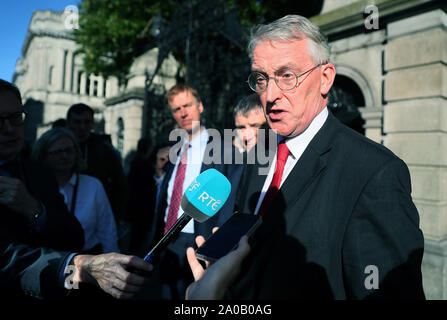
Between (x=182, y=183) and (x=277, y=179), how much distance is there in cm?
186

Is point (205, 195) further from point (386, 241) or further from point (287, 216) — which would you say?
point (386, 241)

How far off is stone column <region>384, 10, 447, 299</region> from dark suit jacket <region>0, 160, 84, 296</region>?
14.5ft

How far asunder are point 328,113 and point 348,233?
0.67 m

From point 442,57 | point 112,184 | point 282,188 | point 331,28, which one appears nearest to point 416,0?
point 442,57

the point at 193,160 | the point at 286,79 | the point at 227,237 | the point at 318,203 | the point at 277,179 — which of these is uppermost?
the point at 286,79

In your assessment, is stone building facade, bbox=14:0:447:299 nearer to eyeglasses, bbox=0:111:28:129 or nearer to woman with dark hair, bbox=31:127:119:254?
woman with dark hair, bbox=31:127:119:254

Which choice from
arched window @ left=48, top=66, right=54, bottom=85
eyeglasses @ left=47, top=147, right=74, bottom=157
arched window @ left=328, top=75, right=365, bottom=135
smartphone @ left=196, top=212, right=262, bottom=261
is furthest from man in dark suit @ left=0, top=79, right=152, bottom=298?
arched window @ left=48, top=66, right=54, bottom=85

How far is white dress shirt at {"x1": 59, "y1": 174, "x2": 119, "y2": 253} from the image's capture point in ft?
8.74

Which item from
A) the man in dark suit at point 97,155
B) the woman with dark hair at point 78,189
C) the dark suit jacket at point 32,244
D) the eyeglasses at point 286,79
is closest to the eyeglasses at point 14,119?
the dark suit jacket at point 32,244

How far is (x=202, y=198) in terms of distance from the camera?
4.27ft

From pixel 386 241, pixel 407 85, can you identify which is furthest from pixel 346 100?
pixel 386 241

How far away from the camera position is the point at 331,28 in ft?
17.9
